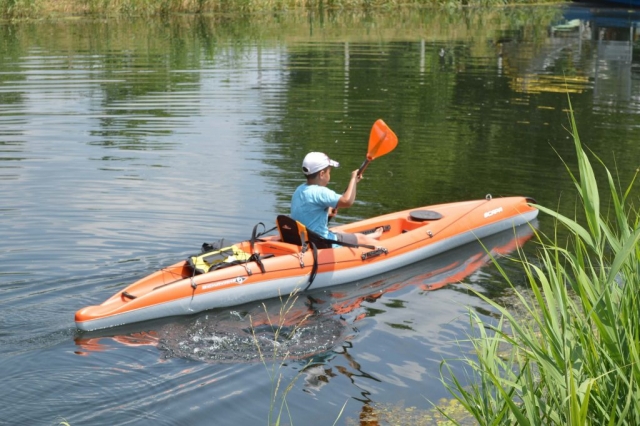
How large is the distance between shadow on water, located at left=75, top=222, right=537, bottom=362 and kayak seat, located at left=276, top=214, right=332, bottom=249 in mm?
441

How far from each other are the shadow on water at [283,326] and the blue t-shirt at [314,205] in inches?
23.8

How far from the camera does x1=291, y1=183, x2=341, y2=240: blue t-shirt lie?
8.16 meters

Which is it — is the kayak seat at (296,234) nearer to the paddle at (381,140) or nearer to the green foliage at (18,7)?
the paddle at (381,140)

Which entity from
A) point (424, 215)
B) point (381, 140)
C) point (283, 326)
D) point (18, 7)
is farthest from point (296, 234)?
point (18, 7)

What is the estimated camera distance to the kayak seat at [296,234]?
8.18 meters

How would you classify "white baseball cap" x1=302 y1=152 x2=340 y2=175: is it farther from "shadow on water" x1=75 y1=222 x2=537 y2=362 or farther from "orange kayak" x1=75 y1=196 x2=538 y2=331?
"shadow on water" x1=75 y1=222 x2=537 y2=362

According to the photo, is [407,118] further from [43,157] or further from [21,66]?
[21,66]

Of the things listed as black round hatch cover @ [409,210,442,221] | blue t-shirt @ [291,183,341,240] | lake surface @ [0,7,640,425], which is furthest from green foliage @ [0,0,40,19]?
blue t-shirt @ [291,183,341,240]

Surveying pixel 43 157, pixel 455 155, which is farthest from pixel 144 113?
pixel 455 155

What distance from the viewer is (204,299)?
7508mm

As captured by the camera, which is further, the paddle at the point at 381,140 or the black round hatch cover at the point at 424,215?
the black round hatch cover at the point at 424,215

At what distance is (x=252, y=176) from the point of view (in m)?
12.0

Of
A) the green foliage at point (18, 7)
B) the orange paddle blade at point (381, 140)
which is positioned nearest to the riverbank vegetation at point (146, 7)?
the green foliage at point (18, 7)

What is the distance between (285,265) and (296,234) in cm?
39
